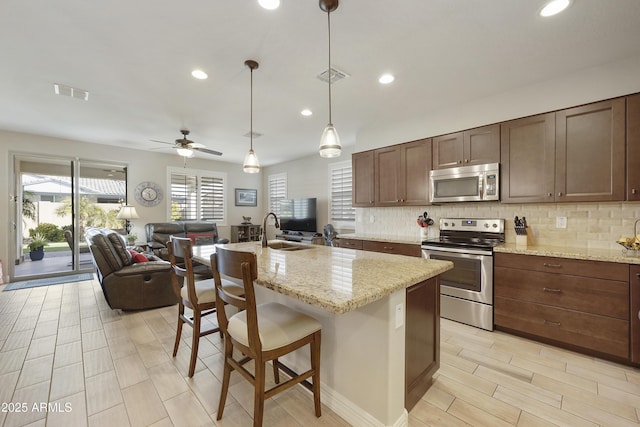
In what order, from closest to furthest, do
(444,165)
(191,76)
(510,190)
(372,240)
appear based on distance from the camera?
(191,76) → (510,190) → (444,165) → (372,240)

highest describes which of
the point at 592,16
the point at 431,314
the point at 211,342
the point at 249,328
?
the point at 592,16

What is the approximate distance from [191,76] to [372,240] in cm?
294

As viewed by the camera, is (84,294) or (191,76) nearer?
(191,76)

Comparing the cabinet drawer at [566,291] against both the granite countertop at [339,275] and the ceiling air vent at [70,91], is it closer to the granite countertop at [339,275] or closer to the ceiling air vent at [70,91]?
the granite countertop at [339,275]

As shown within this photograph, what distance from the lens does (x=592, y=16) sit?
Result: 1.88m

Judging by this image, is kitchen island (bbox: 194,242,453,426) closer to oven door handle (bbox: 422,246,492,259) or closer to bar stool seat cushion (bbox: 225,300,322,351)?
bar stool seat cushion (bbox: 225,300,322,351)

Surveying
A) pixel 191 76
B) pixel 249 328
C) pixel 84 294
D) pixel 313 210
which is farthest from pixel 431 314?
pixel 84 294

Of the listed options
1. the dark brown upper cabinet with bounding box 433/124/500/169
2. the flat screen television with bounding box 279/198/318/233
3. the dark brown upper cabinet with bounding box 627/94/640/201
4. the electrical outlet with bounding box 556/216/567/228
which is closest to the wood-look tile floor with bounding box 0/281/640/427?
the electrical outlet with bounding box 556/216/567/228

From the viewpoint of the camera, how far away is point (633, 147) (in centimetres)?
230

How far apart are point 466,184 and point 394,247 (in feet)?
3.86

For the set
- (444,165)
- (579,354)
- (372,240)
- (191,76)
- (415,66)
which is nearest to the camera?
(579,354)

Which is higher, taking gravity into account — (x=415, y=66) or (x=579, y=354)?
(x=415, y=66)

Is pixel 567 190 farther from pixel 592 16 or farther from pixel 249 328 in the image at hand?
pixel 249 328

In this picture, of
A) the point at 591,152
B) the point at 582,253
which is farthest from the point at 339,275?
the point at 591,152
